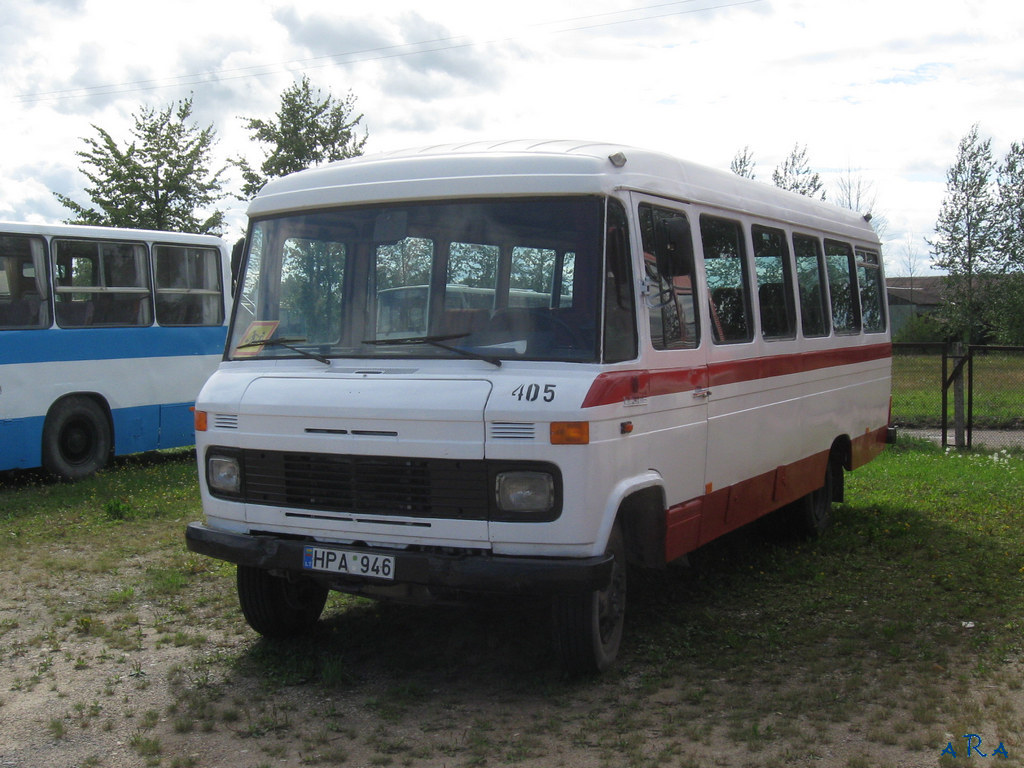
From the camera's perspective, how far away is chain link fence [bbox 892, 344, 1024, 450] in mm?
16438

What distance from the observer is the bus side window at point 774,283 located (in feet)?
25.3

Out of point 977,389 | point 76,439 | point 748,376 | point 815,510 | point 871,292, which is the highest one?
point 871,292

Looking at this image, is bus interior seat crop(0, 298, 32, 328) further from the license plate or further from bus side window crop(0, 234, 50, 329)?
the license plate

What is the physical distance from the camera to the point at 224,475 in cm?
600

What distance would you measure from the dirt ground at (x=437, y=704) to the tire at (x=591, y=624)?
0.47 feet

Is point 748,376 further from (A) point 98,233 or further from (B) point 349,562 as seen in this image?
(A) point 98,233

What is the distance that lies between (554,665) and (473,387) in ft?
5.77

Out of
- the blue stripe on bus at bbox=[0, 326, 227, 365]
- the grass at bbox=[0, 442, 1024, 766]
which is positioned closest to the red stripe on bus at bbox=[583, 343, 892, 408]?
the grass at bbox=[0, 442, 1024, 766]

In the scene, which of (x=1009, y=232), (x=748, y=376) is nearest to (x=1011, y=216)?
(x=1009, y=232)

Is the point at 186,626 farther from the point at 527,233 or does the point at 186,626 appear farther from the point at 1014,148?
the point at 1014,148

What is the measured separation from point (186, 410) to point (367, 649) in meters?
9.15

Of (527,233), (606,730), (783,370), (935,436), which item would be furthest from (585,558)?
(935,436)

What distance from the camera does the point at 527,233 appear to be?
222 inches

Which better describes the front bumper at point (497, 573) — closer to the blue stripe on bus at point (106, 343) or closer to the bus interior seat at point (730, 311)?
the bus interior seat at point (730, 311)
